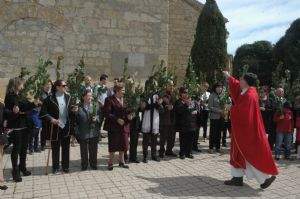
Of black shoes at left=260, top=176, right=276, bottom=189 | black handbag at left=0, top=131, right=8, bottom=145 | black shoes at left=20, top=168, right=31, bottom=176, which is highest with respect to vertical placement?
black handbag at left=0, top=131, right=8, bottom=145

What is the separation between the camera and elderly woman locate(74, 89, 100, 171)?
297 inches

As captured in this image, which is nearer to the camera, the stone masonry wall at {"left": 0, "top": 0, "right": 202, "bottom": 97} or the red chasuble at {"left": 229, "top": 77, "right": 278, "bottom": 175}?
the red chasuble at {"left": 229, "top": 77, "right": 278, "bottom": 175}

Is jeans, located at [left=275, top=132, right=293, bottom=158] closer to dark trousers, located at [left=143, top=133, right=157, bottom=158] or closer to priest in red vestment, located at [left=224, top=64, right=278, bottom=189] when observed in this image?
priest in red vestment, located at [left=224, top=64, right=278, bottom=189]

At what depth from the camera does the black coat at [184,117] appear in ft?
28.8

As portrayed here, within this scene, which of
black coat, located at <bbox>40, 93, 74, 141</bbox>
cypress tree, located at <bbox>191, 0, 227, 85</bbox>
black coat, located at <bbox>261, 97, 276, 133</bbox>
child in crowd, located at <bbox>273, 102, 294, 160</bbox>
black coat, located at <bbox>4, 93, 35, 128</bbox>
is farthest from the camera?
cypress tree, located at <bbox>191, 0, 227, 85</bbox>

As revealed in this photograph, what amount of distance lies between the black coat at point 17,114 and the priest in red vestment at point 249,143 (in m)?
3.61

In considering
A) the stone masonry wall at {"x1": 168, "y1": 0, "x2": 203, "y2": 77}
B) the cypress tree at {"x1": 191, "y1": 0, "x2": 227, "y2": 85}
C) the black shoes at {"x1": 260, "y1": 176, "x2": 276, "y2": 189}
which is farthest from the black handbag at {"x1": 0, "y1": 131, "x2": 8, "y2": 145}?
the cypress tree at {"x1": 191, "y1": 0, "x2": 227, "y2": 85}

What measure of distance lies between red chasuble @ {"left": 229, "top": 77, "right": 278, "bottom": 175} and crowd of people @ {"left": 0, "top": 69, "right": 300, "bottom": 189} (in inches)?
82.7

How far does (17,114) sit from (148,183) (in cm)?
255

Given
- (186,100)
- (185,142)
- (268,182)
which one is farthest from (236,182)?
(186,100)

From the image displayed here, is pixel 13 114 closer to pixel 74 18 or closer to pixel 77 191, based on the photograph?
pixel 77 191

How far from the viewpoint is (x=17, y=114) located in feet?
21.7

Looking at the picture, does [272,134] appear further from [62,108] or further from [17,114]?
[17,114]

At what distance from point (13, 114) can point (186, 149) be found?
13.4 feet
